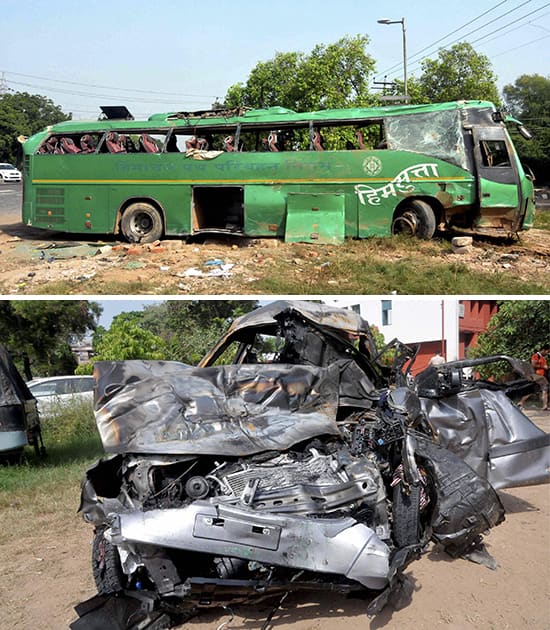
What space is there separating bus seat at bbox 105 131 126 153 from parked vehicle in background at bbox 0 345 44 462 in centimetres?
434

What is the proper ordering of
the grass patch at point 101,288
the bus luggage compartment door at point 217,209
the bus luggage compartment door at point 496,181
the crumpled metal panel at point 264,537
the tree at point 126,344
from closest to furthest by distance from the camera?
the crumpled metal panel at point 264,537
the grass patch at point 101,288
the bus luggage compartment door at point 496,181
the bus luggage compartment door at point 217,209
the tree at point 126,344

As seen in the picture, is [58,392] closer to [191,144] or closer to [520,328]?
[191,144]

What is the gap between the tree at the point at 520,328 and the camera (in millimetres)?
13469

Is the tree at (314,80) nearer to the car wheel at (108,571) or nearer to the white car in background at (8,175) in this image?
the white car in background at (8,175)

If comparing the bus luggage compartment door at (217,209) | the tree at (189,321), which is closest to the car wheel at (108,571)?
the bus luggage compartment door at (217,209)

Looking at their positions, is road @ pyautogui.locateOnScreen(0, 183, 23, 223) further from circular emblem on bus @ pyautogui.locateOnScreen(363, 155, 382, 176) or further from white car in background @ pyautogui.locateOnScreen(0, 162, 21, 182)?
circular emblem on bus @ pyautogui.locateOnScreen(363, 155, 382, 176)

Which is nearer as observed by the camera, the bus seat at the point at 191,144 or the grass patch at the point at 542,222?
the bus seat at the point at 191,144

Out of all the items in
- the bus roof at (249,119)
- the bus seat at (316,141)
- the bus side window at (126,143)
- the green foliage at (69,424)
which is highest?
the bus roof at (249,119)

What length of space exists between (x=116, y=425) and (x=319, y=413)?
1.47 meters

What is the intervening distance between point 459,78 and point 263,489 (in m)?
30.6

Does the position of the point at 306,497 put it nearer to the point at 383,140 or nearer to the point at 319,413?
the point at 319,413

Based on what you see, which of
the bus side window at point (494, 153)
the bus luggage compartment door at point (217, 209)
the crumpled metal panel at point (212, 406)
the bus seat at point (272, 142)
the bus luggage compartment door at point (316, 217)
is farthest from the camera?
the bus luggage compartment door at point (217, 209)

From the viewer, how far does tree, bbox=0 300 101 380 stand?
1414 cm

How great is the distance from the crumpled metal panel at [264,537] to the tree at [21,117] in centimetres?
3980
